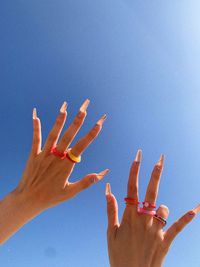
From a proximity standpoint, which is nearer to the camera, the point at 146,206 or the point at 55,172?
the point at 146,206

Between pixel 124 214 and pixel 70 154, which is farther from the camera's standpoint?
pixel 70 154

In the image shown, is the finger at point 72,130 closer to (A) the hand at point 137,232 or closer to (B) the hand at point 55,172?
(B) the hand at point 55,172

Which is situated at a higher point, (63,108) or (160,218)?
(63,108)

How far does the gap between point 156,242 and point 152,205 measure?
1.57 feet

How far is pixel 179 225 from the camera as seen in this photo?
3.88 meters

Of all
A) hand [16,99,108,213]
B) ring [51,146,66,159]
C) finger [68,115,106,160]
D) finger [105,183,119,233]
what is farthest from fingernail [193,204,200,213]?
ring [51,146,66,159]

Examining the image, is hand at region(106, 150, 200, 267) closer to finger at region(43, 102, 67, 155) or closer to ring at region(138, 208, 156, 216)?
ring at region(138, 208, 156, 216)

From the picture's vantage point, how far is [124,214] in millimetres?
3779

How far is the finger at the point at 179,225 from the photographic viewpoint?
371 cm

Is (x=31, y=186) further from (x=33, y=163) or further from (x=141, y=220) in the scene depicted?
(x=141, y=220)

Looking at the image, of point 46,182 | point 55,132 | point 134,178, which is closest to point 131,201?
point 134,178

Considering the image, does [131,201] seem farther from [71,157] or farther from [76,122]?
[76,122]

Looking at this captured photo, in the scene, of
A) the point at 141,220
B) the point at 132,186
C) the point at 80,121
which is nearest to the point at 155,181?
the point at 132,186

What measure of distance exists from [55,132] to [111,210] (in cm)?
131
